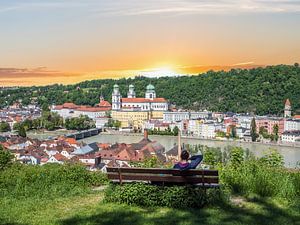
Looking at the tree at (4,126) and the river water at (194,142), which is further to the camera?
the tree at (4,126)

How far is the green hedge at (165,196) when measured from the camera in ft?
8.05

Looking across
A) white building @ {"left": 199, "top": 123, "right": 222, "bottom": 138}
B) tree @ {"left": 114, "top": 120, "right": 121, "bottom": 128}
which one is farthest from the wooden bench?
tree @ {"left": 114, "top": 120, "right": 121, "bottom": 128}

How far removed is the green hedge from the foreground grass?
0.05 meters

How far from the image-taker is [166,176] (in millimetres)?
2508

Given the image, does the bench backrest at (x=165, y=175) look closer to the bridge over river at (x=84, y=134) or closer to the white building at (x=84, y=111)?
the bridge over river at (x=84, y=134)

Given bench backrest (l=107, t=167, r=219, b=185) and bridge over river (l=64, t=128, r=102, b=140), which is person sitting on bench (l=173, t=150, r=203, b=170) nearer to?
bench backrest (l=107, t=167, r=219, b=185)

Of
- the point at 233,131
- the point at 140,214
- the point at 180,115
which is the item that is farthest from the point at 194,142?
the point at 140,214

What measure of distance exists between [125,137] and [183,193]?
3211 cm

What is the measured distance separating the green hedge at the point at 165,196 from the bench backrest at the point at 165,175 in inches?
1.4

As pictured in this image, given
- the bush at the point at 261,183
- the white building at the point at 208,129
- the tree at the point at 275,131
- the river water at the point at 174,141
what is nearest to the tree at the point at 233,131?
the white building at the point at 208,129

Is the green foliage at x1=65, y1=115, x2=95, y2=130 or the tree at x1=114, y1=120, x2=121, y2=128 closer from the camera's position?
the green foliage at x1=65, y1=115, x2=95, y2=130

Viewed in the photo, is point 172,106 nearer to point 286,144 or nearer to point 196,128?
point 196,128

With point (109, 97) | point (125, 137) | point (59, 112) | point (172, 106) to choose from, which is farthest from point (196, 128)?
point (109, 97)

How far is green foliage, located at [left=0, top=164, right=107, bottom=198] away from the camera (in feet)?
9.57
